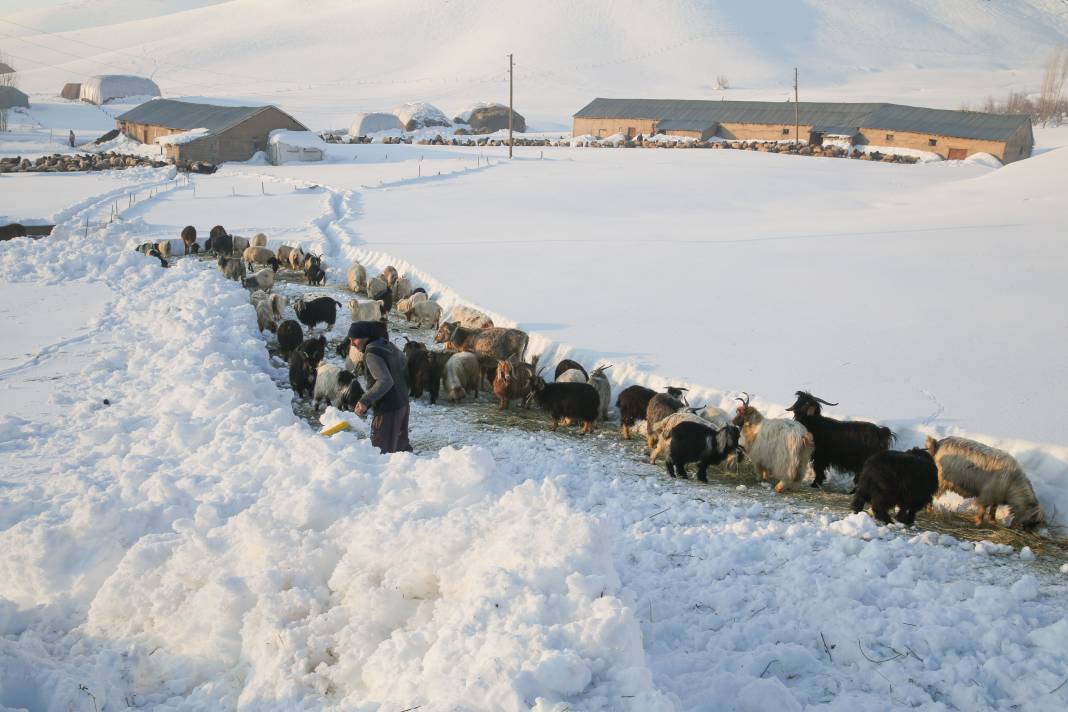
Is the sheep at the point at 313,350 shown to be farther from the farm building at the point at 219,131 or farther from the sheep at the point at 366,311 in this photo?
the farm building at the point at 219,131

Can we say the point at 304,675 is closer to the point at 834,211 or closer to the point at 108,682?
the point at 108,682

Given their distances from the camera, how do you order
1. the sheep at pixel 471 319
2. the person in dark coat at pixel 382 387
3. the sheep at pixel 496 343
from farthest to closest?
1. the sheep at pixel 471 319
2. the sheep at pixel 496 343
3. the person in dark coat at pixel 382 387

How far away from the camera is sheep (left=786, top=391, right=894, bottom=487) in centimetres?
816

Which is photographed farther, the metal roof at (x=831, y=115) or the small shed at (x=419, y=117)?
the small shed at (x=419, y=117)

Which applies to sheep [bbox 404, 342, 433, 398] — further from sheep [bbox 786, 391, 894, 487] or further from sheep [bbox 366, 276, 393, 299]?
sheep [bbox 366, 276, 393, 299]

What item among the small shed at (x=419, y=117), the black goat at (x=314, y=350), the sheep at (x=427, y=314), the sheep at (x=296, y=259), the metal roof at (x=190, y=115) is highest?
the small shed at (x=419, y=117)

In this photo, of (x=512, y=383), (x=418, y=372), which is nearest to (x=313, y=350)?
(x=418, y=372)

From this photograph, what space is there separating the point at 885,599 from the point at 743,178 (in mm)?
31279

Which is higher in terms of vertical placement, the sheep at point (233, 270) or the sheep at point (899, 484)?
the sheep at point (233, 270)

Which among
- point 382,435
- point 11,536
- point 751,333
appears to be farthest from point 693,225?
point 11,536

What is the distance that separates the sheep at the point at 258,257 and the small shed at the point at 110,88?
7157cm

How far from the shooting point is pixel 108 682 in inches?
177

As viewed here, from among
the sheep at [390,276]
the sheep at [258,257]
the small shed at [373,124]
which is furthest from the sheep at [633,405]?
the small shed at [373,124]

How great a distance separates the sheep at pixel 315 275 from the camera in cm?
1789
